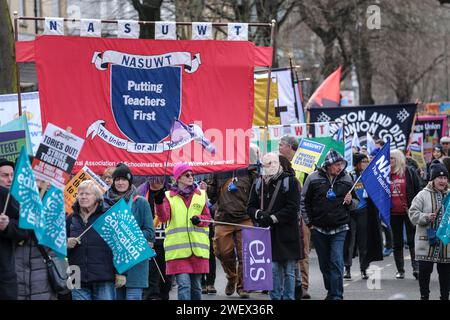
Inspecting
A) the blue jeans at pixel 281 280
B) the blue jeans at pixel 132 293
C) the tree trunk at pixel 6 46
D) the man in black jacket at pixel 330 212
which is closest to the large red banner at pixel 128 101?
the man in black jacket at pixel 330 212

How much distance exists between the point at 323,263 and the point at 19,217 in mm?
4972

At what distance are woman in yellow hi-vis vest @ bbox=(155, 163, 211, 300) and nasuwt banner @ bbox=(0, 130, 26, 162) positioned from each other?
1.62 meters

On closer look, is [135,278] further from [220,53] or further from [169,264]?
[220,53]

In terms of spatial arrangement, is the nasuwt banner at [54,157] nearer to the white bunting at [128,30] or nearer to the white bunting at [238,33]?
the white bunting at [128,30]

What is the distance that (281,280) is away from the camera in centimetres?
1174

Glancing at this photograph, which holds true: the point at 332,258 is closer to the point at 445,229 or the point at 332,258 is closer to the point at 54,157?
the point at 445,229

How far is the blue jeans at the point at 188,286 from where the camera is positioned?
10.9 m

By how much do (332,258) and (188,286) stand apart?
2006 millimetres

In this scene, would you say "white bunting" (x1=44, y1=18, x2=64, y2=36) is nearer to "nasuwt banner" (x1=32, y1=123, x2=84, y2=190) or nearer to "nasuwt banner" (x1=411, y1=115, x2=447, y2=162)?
"nasuwt banner" (x1=32, y1=123, x2=84, y2=190)

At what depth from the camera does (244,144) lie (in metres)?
12.2

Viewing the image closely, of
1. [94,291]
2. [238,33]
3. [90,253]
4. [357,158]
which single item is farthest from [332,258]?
[357,158]

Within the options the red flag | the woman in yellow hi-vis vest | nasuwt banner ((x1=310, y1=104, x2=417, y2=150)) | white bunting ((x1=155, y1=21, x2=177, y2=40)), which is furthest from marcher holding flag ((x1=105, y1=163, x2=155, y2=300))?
the red flag
